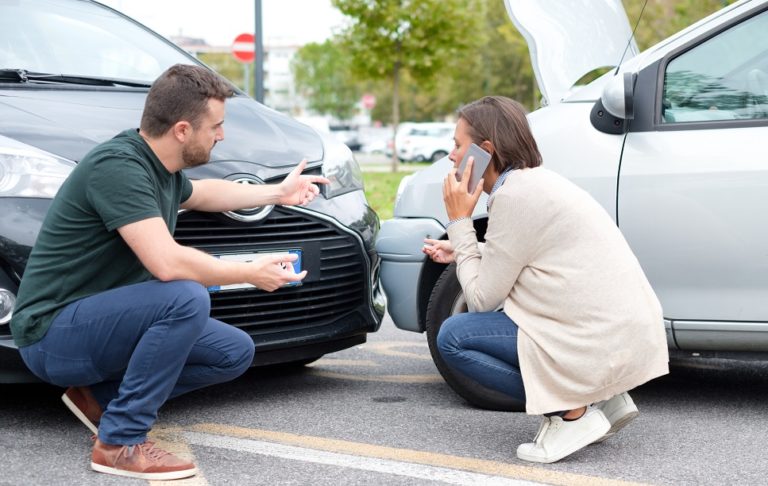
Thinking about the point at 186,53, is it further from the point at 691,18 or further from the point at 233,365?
the point at 691,18

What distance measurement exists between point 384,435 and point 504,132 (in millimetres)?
1110

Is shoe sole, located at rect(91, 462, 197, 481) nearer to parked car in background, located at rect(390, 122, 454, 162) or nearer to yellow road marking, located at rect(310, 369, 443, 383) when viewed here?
yellow road marking, located at rect(310, 369, 443, 383)

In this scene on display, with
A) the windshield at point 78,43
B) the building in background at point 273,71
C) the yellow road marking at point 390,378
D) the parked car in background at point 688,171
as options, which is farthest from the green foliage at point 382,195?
the building in background at point 273,71

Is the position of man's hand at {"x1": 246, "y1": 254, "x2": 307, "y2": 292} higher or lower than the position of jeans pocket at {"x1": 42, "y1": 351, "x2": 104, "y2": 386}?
higher

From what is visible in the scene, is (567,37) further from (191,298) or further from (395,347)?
(191,298)

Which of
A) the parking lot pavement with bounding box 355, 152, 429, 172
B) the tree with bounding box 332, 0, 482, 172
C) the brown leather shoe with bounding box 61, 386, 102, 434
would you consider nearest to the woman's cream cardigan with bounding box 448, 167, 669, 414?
the brown leather shoe with bounding box 61, 386, 102, 434

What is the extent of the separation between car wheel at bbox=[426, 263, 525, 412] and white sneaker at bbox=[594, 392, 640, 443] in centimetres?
58

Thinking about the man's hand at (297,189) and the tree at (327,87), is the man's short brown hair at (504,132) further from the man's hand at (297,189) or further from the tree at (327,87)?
the tree at (327,87)

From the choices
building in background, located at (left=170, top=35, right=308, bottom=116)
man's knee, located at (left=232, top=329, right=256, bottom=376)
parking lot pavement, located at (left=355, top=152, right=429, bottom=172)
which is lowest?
building in background, located at (left=170, top=35, right=308, bottom=116)

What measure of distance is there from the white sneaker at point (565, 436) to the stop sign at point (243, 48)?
12.2 meters

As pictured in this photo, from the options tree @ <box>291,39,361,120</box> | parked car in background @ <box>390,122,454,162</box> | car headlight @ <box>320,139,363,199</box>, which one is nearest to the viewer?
car headlight @ <box>320,139,363,199</box>

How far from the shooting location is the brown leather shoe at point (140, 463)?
10.3 ft

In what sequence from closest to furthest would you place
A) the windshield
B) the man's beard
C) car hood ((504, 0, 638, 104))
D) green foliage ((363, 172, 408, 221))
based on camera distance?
the man's beard → the windshield → car hood ((504, 0, 638, 104)) → green foliage ((363, 172, 408, 221))

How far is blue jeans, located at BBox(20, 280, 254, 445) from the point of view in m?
3.08
